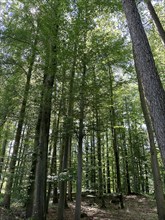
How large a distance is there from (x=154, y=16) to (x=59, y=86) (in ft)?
14.9

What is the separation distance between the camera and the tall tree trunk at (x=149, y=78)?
11.7 ft

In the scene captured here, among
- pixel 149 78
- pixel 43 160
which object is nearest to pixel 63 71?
pixel 43 160

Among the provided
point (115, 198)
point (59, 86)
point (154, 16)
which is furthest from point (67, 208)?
point (154, 16)

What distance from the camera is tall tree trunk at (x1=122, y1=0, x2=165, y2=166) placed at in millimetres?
3580

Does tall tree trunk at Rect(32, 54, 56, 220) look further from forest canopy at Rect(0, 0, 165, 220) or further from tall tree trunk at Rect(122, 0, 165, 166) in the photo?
tall tree trunk at Rect(122, 0, 165, 166)

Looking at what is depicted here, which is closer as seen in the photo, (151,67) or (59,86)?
(151,67)

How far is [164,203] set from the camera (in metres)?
6.30

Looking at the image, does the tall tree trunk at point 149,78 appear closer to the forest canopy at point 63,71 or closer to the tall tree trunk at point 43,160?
the forest canopy at point 63,71

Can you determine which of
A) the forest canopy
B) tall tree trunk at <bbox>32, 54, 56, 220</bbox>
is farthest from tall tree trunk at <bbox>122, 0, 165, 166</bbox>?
tall tree trunk at <bbox>32, 54, 56, 220</bbox>

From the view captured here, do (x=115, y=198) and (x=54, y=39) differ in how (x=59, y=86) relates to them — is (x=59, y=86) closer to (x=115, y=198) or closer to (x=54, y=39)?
(x=54, y=39)

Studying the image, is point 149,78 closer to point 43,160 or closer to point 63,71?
point 63,71

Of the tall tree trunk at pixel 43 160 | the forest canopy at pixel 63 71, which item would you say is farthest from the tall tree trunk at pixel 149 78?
the tall tree trunk at pixel 43 160

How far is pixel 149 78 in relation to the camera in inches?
156

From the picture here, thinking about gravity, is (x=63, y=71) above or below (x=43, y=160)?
above
